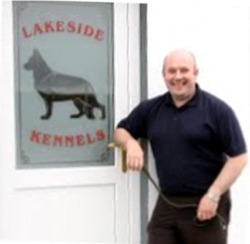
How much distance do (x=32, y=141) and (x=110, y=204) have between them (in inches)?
23.5

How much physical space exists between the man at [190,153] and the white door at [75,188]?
1.10ft

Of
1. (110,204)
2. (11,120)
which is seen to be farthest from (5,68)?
(110,204)

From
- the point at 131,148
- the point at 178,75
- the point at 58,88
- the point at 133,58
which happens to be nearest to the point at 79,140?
the point at 58,88

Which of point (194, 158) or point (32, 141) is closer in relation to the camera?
point (194, 158)

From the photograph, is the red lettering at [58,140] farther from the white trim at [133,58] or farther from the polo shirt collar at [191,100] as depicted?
the polo shirt collar at [191,100]

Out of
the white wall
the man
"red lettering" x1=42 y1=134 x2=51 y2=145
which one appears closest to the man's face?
the man

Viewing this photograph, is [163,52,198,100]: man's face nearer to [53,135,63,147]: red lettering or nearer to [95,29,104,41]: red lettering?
[95,29,104,41]: red lettering

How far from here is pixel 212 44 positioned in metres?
3.46

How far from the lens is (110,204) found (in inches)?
139

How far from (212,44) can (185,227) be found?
108 cm

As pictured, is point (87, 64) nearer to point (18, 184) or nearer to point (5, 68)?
point (5, 68)

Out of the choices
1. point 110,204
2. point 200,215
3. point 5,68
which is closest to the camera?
point 200,215

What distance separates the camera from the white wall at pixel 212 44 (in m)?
3.39

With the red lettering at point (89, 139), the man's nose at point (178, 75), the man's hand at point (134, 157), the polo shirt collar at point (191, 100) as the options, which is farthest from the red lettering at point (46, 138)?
the man's nose at point (178, 75)
